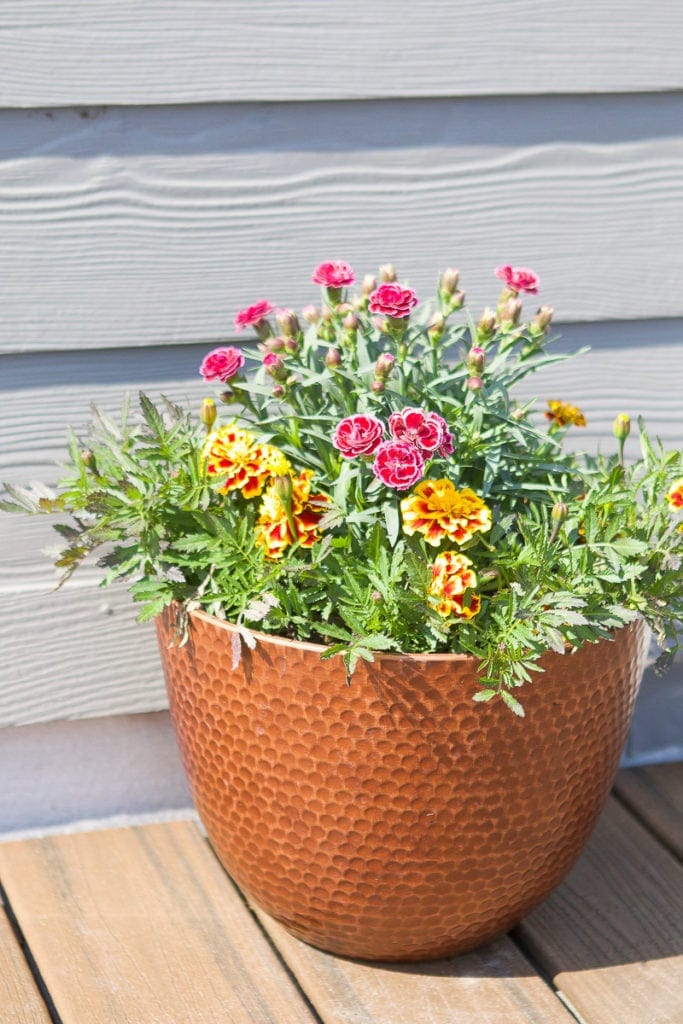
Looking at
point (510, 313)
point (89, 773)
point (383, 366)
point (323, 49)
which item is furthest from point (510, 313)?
point (89, 773)

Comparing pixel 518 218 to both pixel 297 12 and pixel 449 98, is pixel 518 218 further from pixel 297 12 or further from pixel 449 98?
pixel 297 12

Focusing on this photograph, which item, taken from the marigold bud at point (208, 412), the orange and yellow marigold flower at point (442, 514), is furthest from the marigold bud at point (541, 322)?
the marigold bud at point (208, 412)

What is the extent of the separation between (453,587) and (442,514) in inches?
2.6

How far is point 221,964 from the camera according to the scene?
120cm

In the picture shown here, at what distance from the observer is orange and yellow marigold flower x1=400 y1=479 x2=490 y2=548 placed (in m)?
0.99

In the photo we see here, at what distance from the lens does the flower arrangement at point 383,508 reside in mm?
995

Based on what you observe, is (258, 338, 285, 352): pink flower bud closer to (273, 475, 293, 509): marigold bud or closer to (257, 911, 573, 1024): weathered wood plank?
(273, 475, 293, 509): marigold bud

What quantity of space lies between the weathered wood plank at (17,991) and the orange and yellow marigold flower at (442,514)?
615 mm

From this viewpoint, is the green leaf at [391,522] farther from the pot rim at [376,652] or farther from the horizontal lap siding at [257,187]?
the horizontal lap siding at [257,187]

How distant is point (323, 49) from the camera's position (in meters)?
1.27

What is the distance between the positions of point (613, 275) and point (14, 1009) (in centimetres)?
108

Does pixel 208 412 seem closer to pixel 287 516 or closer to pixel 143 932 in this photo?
pixel 287 516

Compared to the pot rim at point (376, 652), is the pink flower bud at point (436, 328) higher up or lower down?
higher up

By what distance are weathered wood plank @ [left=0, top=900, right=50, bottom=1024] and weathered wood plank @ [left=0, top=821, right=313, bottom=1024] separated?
2 cm
